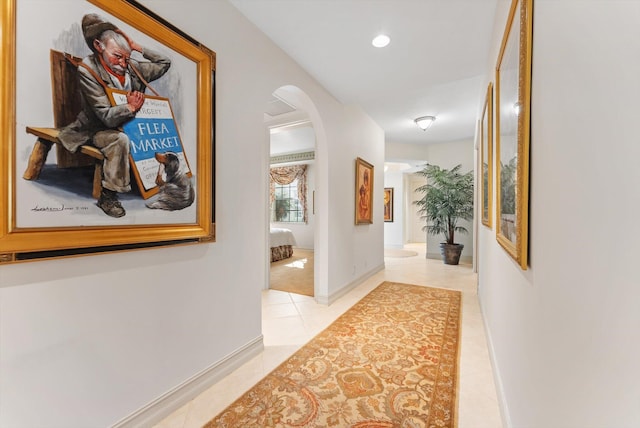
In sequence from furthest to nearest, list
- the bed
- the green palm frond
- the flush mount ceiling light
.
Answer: the bed
the green palm frond
the flush mount ceiling light

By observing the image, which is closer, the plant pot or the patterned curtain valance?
the plant pot

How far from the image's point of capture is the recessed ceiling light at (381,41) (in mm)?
2281

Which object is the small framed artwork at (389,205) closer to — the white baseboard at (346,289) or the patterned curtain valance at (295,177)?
the patterned curtain valance at (295,177)

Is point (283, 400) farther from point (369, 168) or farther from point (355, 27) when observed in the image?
point (369, 168)

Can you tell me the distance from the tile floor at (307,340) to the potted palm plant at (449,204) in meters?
1.21

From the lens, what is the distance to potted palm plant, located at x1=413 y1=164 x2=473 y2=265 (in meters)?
5.73

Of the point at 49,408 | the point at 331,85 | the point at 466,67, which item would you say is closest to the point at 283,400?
the point at 49,408

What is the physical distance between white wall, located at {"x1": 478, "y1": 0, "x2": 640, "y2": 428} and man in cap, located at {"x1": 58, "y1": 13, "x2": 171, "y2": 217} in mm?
1688

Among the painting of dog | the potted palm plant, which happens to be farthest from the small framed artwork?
the painting of dog

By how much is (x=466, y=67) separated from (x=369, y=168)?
2053mm

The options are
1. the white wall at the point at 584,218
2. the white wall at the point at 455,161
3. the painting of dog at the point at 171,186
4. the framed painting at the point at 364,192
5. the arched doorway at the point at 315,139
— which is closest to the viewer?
the white wall at the point at 584,218

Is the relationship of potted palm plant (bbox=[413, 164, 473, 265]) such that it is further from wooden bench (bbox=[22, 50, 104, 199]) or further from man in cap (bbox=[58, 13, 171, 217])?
wooden bench (bbox=[22, 50, 104, 199])

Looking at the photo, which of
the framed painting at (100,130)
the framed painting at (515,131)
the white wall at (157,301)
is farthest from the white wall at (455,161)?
the framed painting at (100,130)

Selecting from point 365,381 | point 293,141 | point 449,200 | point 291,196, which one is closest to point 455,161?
point 449,200
